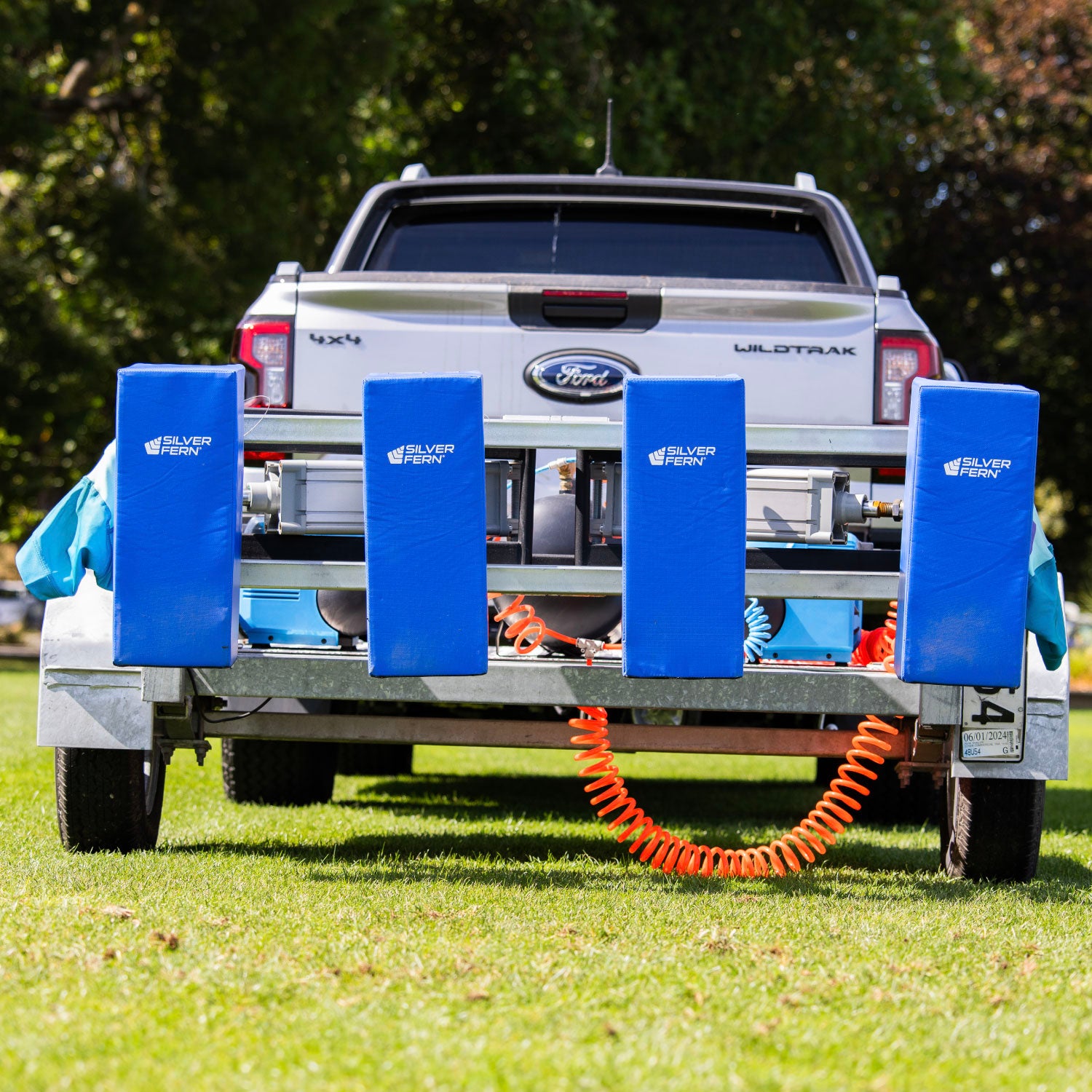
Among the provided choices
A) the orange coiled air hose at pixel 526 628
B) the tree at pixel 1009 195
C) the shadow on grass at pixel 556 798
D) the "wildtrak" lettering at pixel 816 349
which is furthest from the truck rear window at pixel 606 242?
the tree at pixel 1009 195

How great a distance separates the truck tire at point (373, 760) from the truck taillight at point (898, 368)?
4.04 m

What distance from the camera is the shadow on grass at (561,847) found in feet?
13.7

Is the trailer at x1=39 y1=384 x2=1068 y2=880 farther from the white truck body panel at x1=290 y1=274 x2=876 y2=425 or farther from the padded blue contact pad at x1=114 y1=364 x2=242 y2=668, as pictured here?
the white truck body panel at x1=290 y1=274 x2=876 y2=425

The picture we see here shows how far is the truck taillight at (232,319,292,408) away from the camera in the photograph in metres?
4.74

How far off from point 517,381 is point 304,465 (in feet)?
3.68

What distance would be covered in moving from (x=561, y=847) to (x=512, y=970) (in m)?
2.13

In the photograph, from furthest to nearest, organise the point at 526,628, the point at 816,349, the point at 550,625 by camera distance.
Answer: the point at 816,349 → the point at 550,625 → the point at 526,628

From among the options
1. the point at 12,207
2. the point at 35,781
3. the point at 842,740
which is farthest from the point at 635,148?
the point at 842,740

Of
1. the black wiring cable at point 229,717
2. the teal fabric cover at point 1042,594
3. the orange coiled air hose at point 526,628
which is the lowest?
the black wiring cable at point 229,717

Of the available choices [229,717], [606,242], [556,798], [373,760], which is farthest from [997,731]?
[373,760]

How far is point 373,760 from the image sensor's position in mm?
8195

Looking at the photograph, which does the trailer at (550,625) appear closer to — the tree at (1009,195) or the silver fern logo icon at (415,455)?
the silver fern logo icon at (415,455)

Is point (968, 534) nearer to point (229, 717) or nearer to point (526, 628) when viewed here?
point (526, 628)

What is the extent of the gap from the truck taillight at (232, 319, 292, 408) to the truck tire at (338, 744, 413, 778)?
355 centimetres
